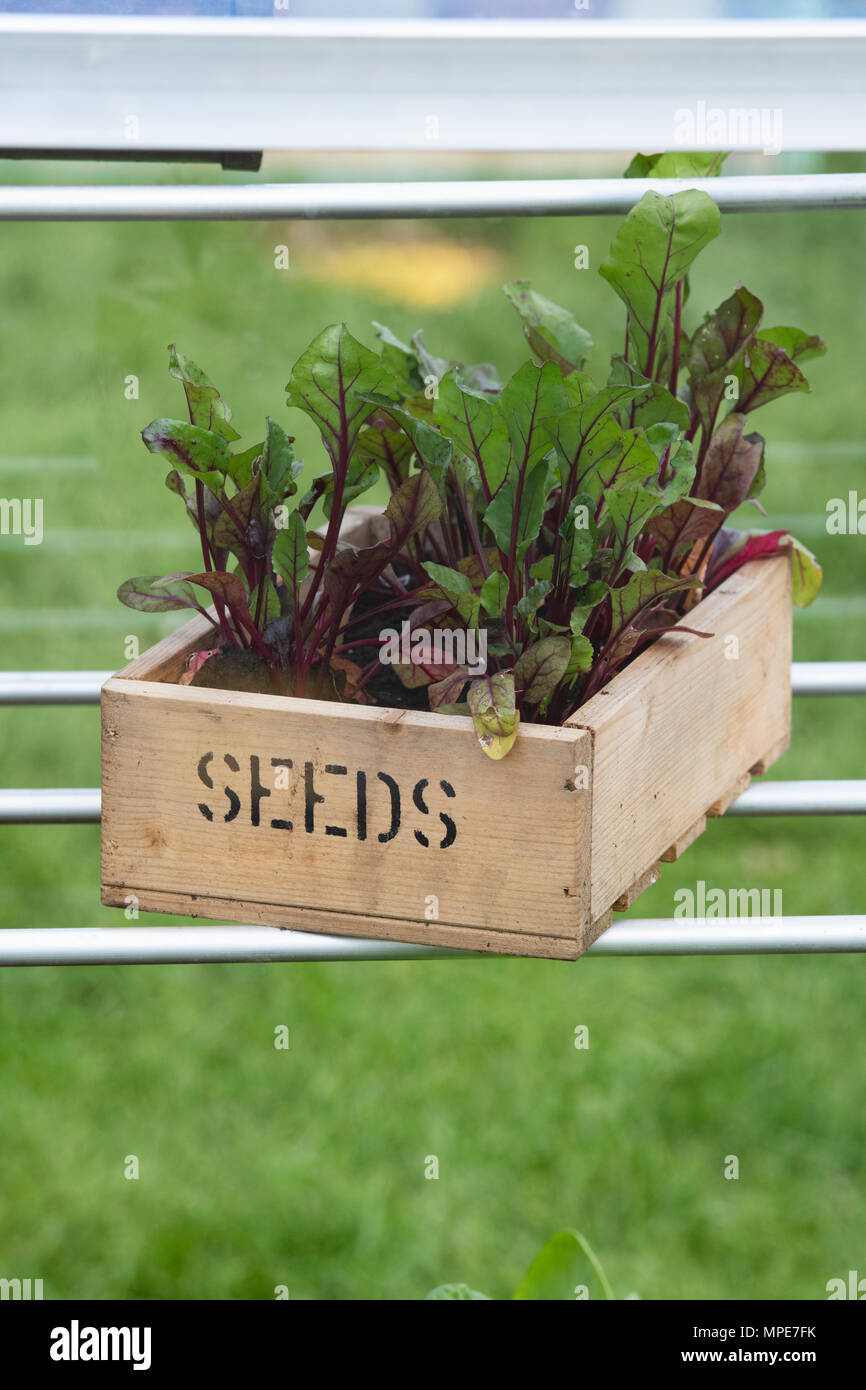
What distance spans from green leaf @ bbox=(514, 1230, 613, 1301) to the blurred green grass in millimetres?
680

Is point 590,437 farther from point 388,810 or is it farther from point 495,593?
point 388,810

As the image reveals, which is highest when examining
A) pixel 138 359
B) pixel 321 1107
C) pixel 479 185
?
pixel 138 359

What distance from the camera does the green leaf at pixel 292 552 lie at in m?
0.90

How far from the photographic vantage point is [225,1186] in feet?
6.43

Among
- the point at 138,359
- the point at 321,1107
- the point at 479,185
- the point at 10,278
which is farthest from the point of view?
the point at 10,278

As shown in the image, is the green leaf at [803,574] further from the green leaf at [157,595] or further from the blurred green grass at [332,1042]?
the blurred green grass at [332,1042]

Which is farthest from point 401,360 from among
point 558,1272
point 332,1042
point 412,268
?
point 412,268

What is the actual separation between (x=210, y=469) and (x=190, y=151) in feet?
0.90

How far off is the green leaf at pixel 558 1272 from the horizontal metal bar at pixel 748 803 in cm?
31

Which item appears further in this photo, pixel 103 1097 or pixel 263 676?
pixel 103 1097

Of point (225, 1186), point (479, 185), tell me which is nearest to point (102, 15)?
point (479, 185)

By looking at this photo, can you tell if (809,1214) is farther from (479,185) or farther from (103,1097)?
(479,185)

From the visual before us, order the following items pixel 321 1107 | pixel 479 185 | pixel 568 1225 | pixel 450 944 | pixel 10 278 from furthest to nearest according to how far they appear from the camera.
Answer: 1. pixel 10 278
2. pixel 321 1107
3. pixel 568 1225
4. pixel 479 185
5. pixel 450 944

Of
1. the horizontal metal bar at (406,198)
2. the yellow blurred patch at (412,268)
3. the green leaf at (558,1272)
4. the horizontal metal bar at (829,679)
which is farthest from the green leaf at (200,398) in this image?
the yellow blurred patch at (412,268)
